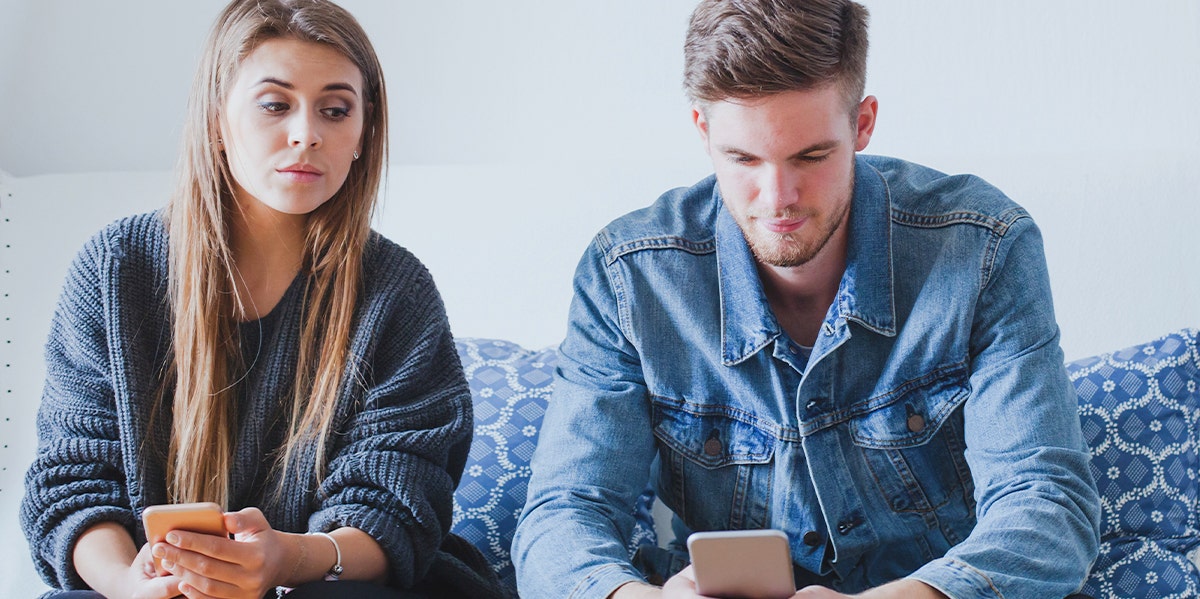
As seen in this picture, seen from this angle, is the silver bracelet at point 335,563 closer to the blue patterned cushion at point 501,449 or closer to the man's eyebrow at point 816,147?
the blue patterned cushion at point 501,449

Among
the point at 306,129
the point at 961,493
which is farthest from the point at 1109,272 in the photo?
the point at 306,129

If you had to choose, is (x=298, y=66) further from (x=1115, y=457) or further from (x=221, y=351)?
(x=1115, y=457)

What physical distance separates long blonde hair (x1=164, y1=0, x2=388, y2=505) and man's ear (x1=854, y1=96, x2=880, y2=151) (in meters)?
0.56

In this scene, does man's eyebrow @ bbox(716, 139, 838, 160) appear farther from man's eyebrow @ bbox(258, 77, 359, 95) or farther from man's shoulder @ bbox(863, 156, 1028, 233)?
man's eyebrow @ bbox(258, 77, 359, 95)

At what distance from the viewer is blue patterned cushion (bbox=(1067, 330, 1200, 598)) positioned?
1442 millimetres

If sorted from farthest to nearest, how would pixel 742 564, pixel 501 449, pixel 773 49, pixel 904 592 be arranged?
1. pixel 501 449
2. pixel 773 49
3. pixel 904 592
4. pixel 742 564

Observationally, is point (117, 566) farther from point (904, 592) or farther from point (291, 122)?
point (904, 592)

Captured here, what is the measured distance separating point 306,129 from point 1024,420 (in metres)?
0.83

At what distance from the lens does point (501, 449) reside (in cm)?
161

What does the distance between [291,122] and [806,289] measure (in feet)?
2.04

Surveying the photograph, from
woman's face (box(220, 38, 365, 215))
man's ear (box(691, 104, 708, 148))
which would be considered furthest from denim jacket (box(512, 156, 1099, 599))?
woman's face (box(220, 38, 365, 215))

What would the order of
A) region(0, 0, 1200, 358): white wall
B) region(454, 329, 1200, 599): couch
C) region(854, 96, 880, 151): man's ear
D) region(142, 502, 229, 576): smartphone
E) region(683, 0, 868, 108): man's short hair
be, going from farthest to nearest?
region(0, 0, 1200, 358): white wall → region(454, 329, 1200, 599): couch → region(854, 96, 880, 151): man's ear → region(683, 0, 868, 108): man's short hair → region(142, 502, 229, 576): smartphone

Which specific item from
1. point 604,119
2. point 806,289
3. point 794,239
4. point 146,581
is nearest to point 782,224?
point 794,239

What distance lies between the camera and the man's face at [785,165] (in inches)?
48.1
